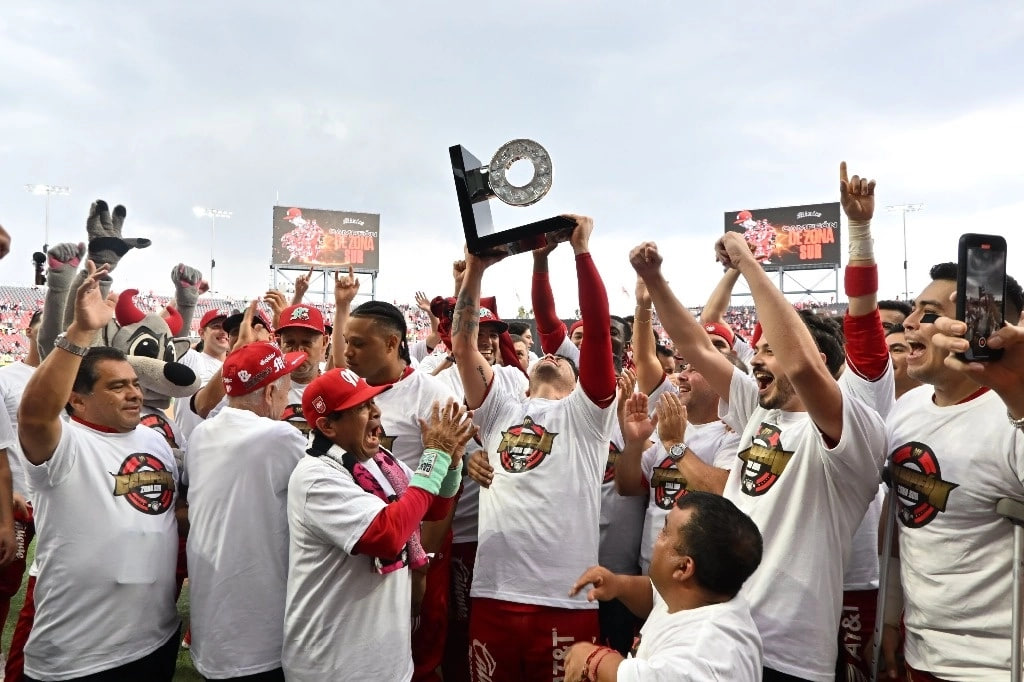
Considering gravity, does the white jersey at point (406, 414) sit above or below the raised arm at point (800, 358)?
below

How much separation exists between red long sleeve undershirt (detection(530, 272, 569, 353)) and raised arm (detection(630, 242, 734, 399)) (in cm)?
97

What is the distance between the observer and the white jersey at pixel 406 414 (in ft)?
13.3

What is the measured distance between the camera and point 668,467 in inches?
152

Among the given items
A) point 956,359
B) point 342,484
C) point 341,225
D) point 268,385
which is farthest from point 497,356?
point 341,225

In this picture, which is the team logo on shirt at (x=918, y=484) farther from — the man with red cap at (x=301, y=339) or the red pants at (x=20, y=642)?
the red pants at (x=20, y=642)

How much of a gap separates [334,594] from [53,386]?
135 centimetres

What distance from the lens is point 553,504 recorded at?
3396 millimetres

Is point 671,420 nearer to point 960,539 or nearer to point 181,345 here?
point 960,539

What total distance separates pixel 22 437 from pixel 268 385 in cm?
94

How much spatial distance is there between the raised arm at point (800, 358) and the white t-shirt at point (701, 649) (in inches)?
27.5

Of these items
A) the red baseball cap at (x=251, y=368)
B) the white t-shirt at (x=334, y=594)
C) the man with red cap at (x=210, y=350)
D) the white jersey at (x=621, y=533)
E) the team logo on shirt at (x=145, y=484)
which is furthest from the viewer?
the man with red cap at (x=210, y=350)

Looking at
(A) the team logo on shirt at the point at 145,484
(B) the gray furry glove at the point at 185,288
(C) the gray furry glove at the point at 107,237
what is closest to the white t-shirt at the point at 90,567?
(A) the team logo on shirt at the point at 145,484

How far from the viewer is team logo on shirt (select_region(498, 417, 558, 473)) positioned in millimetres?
3506

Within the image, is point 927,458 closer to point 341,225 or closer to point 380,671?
point 380,671
